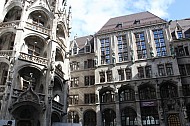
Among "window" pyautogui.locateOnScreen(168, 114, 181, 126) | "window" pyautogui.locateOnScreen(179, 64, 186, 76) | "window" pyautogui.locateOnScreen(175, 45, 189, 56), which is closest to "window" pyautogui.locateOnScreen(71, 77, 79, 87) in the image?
"window" pyautogui.locateOnScreen(168, 114, 181, 126)

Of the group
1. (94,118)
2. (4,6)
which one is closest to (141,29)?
(94,118)

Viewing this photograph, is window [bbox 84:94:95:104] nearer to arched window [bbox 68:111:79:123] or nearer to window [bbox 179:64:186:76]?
arched window [bbox 68:111:79:123]

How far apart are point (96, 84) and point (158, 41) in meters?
13.9

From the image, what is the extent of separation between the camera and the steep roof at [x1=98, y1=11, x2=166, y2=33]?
3909 centimetres

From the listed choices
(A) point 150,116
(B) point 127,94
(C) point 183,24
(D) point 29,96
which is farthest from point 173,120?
(D) point 29,96

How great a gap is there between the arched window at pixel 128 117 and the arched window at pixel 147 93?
2.97m

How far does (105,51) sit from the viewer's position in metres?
38.8

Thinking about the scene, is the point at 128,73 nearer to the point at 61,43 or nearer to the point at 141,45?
the point at 141,45

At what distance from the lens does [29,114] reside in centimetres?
2152

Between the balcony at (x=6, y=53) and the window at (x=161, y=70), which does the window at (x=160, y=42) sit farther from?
the balcony at (x=6, y=53)

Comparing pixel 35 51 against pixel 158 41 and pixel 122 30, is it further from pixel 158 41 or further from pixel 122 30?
pixel 158 41

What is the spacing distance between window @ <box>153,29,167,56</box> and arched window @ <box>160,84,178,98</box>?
5.84m

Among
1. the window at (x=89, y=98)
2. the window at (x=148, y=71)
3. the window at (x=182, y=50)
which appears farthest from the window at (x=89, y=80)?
the window at (x=182, y=50)

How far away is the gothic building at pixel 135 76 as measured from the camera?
32219 millimetres
